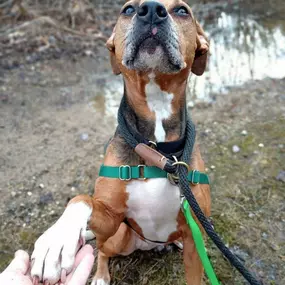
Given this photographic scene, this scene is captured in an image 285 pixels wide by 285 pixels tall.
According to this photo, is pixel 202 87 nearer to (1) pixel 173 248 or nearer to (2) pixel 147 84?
(1) pixel 173 248

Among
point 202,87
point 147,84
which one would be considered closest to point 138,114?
point 147,84

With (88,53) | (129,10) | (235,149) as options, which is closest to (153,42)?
(129,10)

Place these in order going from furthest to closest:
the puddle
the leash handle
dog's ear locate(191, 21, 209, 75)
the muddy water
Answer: the puddle < the muddy water < dog's ear locate(191, 21, 209, 75) < the leash handle

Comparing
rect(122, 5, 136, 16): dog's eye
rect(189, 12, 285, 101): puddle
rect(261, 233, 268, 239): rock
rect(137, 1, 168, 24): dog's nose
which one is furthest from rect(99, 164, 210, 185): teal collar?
rect(189, 12, 285, 101): puddle

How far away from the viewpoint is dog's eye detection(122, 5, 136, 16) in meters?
2.91

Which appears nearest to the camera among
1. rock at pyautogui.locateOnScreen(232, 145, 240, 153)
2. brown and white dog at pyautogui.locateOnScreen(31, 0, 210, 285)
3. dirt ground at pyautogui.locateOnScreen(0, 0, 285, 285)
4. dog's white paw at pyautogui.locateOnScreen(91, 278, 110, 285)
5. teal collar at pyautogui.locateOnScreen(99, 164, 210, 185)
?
brown and white dog at pyautogui.locateOnScreen(31, 0, 210, 285)

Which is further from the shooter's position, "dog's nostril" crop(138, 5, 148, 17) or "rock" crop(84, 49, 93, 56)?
"rock" crop(84, 49, 93, 56)

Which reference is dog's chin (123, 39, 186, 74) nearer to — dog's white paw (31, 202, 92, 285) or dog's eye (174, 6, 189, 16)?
dog's eye (174, 6, 189, 16)

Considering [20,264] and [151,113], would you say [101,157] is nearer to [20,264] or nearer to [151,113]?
[151,113]

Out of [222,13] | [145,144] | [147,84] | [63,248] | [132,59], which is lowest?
[63,248]

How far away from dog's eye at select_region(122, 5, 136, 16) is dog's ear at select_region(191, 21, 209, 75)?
0.54 meters

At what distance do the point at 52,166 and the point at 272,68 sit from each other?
13.0 ft

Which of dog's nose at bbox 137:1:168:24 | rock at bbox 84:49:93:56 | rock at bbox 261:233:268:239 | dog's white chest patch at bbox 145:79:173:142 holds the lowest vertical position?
rock at bbox 261:233:268:239

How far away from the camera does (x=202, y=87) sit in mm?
6234
